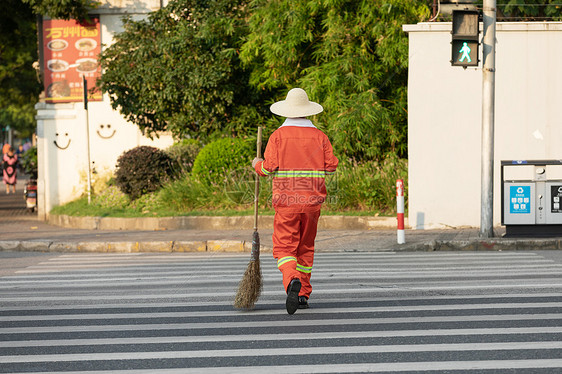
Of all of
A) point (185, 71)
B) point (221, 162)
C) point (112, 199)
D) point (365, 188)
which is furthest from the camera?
point (112, 199)

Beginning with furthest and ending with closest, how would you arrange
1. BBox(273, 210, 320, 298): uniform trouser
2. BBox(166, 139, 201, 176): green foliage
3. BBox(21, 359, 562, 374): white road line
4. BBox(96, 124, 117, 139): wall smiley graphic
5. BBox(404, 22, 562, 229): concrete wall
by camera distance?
BBox(96, 124, 117, 139): wall smiley graphic, BBox(166, 139, 201, 176): green foliage, BBox(404, 22, 562, 229): concrete wall, BBox(273, 210, 320, 298): uniform trouser, BBox(21, 359, 562, 374): white road line

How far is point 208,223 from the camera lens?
16.2 metres

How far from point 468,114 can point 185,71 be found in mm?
7070

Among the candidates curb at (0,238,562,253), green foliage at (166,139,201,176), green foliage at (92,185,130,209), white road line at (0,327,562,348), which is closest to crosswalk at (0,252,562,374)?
white road line at (0,327,562,348)

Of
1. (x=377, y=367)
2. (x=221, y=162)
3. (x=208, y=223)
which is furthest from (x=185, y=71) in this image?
(x=377, y=367)

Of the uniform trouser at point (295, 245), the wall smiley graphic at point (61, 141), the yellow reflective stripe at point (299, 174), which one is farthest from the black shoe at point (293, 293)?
the wall smiley graphic at point (61, 141)

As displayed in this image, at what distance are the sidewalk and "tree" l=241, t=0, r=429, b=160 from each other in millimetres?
2699

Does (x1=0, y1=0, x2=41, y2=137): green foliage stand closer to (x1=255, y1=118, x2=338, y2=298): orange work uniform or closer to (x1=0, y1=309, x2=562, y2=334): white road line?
(x1=255, y1=118, x2=338, y2=298): orange work uniform

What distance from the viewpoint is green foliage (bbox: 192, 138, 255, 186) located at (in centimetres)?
1764

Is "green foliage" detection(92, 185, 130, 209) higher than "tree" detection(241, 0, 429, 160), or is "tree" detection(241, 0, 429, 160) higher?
"tree" detection(241, 0, 429, 160)

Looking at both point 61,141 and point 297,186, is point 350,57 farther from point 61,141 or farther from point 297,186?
point 297,186

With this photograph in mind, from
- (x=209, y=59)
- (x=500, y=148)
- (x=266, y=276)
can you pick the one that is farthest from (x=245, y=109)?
(x=266, y=276)

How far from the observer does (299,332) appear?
6688 millimetres

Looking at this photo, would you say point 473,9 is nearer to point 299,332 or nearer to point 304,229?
point 304,229
